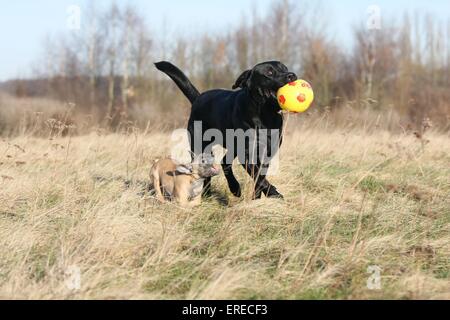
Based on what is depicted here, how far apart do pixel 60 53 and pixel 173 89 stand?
18.6 feet

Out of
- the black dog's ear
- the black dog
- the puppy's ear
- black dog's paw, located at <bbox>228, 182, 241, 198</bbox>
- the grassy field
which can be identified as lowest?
the grassy field

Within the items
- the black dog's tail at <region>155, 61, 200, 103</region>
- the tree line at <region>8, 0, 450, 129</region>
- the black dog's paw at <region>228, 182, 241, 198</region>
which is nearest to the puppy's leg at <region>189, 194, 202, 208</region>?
the black dog's paw at <region>228, 182, 241, 198</region>

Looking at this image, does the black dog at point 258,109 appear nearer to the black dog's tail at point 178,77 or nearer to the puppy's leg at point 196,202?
the puppy's leg at point 196,202

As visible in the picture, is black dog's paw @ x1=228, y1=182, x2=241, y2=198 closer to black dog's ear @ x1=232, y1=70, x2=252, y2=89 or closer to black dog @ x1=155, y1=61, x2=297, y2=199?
black dog @ x1=155, y1=61, x2=297, y2=199

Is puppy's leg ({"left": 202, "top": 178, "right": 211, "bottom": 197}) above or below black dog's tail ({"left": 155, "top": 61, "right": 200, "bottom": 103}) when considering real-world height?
below

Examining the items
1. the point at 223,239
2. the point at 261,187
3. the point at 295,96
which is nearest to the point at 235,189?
the point at 261,187

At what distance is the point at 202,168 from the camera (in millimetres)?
5090

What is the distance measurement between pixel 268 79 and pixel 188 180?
1199 millimetres

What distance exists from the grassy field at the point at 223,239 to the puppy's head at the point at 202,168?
293 millimetres

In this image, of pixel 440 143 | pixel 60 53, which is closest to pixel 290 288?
pixel 440 143

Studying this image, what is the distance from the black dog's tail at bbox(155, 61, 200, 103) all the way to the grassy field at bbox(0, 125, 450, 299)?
1055 millimetres

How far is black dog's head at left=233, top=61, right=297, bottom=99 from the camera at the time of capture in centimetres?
484

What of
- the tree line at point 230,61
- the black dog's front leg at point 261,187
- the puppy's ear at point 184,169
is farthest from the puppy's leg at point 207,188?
the tree line at point 230,61

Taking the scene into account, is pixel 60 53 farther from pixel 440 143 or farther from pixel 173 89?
pixel 440 143
